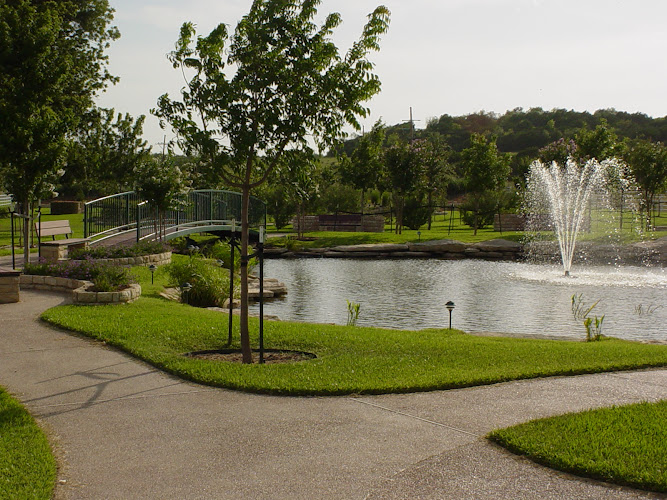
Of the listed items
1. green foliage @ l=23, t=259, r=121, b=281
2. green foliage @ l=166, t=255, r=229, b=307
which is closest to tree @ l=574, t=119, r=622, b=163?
green foliage @ l=166, t=255, r=229, b=307

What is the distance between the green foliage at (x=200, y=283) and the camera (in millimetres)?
14695

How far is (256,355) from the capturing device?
27.9 feet

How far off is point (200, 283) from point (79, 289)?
3142mm

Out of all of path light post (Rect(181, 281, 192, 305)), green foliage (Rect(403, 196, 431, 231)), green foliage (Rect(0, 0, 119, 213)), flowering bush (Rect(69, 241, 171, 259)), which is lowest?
path light post (Rect(181, 281, 192, 305))

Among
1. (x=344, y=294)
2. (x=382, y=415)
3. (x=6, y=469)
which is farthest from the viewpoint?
(x=344, y=294)

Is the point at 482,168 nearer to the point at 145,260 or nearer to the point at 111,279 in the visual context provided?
the point at 145,260

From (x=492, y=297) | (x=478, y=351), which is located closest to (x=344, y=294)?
(x=492, y=297)

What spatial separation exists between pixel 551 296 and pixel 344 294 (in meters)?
5.20

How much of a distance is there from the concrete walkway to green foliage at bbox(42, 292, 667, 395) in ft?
0.84

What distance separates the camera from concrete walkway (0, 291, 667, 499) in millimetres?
4273

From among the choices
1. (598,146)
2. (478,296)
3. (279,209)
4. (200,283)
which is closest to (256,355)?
(200,283)

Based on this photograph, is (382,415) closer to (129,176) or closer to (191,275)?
(191,275)

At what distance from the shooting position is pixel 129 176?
38.3 meters

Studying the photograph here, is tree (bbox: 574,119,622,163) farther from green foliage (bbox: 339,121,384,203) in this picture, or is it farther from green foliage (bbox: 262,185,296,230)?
green foliage (bbox: 262,185,296,230)
